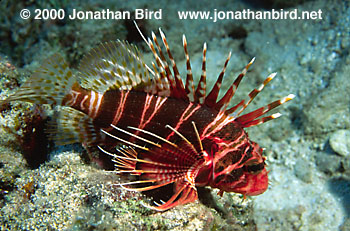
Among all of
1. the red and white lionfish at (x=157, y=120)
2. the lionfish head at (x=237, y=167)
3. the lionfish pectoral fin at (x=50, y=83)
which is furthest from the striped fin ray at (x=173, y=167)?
the lionfish pectoral fin at (x=50, y=83)

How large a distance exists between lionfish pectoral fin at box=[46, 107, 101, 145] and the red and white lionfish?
0.04 feet

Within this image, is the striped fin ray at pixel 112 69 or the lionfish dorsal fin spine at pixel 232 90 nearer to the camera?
the lionfish dorsal fin spine at pixel 232 90

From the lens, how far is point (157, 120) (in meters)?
2.79

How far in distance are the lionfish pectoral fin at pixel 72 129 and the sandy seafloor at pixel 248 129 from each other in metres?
0.22

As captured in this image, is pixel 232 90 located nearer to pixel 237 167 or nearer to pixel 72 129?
pixel 237 167

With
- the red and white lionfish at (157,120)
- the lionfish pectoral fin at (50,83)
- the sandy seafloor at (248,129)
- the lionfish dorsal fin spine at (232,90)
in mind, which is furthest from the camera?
the lionfish pectoral fin at (50,83)

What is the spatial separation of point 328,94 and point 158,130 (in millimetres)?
4108

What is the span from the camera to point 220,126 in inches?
105

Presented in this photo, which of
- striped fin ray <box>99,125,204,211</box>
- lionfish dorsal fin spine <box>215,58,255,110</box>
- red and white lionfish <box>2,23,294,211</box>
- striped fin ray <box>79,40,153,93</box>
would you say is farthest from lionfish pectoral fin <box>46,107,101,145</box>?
lionfish dorsal fin spine <box>215,58,255,110</box>

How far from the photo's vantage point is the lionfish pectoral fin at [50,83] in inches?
112

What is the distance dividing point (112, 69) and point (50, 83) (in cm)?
76

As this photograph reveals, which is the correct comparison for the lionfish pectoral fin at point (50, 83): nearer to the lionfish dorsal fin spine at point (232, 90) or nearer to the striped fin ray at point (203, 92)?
the striped fin ray at point (203, 92)

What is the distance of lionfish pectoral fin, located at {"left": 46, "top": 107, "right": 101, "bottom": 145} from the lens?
2.92m

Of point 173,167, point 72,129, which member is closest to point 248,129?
point 173,167
